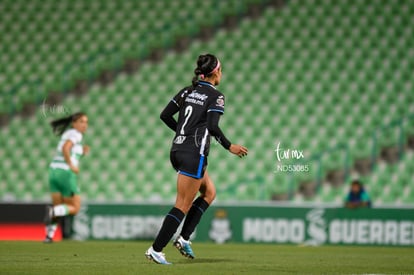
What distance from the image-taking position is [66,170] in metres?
12.3

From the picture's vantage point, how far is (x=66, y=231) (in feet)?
49.5

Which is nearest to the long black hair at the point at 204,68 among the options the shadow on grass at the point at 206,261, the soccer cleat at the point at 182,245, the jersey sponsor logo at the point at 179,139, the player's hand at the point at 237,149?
the jersey sponsor logo at the point at 179,139

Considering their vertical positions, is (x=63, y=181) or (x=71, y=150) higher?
(x=71, y=150)

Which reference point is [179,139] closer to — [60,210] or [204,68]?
[204,68]

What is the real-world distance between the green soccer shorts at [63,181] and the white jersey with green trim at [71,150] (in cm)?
8

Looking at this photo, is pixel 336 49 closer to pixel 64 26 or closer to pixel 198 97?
pixel 64 26

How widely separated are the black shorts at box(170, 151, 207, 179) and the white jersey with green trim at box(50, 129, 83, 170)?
4.57 m

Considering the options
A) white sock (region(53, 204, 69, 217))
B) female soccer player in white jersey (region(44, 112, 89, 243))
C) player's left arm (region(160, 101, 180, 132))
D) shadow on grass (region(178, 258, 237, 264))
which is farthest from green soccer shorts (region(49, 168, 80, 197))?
player's left arm (region(160, 101, 180, 132))

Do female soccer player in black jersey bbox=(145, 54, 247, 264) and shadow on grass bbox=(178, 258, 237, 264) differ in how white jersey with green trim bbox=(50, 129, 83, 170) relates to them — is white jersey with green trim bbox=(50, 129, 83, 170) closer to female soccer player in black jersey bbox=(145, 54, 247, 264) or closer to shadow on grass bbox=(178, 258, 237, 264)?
shadow on grass bbox=(178, 258, 237, 264)

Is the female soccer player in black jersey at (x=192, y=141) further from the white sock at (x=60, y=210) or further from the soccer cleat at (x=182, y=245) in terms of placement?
the white sock at (x=60, y=210)

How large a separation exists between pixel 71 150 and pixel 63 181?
19.1 inches

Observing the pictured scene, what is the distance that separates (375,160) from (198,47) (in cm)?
535

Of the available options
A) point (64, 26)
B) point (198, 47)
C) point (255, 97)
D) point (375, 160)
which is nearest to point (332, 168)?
point (375, 160)

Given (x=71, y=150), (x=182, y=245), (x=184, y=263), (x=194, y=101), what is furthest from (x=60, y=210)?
(x=194, y=101)
